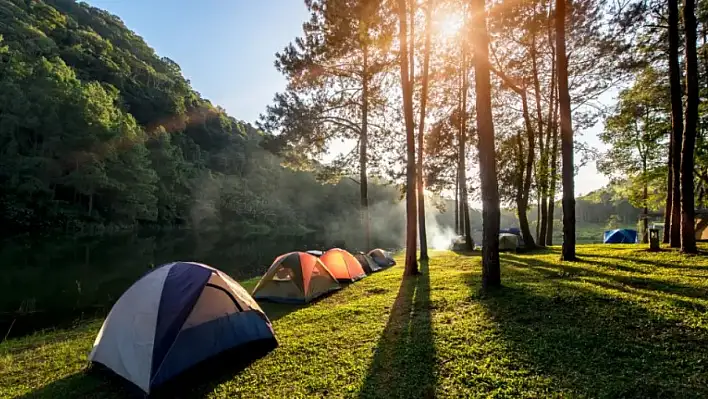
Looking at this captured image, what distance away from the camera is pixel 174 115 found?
74375 mm

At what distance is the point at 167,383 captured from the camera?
15.2ft

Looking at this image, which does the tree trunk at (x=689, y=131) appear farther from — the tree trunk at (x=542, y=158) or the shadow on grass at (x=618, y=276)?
the tree trunk at (x=542, y=158)

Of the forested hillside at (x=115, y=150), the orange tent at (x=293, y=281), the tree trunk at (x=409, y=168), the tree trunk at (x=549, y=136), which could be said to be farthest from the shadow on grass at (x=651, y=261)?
the forested hillside at (x=115, y=150)

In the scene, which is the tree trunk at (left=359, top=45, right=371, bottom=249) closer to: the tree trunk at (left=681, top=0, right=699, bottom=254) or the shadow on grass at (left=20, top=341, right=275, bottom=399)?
the tree trunk at (left=681, top=0, right=699, bottom=254)

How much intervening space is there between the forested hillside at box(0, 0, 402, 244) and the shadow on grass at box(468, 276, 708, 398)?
1816cm

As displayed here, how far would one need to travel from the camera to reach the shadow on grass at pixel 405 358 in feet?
13.3

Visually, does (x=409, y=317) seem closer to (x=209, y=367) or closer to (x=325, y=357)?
(x=325, y=357)

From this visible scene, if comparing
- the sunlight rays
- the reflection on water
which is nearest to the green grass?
the reflection on water

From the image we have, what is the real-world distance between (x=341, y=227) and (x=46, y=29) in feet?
212

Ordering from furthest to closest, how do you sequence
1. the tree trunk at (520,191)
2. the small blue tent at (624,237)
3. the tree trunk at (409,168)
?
the small blue tent at (624,237), the tree trunk at (520,191), the tree trunk at (409,168)

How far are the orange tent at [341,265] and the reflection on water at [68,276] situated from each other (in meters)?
6.91

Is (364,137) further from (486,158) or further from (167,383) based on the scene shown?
(167,383)

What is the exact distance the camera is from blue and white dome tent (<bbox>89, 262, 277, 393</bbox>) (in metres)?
4.76

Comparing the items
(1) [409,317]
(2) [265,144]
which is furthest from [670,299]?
(2) [265,144]
